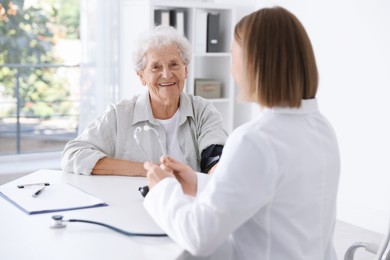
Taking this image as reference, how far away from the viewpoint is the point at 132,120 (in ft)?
8.77

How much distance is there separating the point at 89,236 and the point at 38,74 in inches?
136

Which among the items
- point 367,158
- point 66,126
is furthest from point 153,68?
point 66,126

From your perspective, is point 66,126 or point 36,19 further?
point 66,126

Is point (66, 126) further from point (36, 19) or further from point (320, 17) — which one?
point (320, 17)

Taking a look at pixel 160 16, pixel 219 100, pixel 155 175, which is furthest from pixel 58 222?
pixel 219 100

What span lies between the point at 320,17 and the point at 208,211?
3453mm

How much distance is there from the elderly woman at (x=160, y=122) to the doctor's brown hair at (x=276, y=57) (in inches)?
44.3

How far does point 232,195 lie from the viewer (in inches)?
54.2

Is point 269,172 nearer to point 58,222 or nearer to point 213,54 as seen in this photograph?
point 58,222

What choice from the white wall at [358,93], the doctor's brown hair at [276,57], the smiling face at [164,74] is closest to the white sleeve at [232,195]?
the doctor's brown hair at [276,57]

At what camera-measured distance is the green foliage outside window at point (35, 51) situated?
4684 millimetres

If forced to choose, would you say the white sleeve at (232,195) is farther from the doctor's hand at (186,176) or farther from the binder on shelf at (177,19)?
the binder on shelf at (177,19)

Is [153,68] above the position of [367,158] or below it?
above

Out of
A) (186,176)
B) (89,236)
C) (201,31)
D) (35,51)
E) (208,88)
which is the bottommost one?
(89,236)
